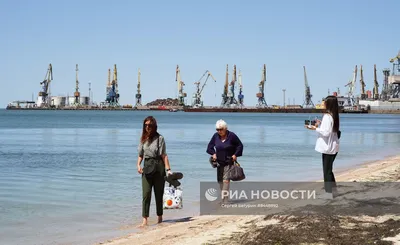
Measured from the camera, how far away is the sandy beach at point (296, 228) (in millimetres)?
6430

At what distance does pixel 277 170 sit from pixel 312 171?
1042 millimetres

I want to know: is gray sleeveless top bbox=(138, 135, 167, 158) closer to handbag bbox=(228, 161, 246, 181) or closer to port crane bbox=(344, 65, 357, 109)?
handbag bbox=(228, 161, 246, 181)

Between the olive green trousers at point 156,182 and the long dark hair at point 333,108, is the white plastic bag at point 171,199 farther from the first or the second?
the long dark hair at point 333,108

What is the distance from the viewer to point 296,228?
270 inches

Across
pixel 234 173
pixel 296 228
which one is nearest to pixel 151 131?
pixel 234 173

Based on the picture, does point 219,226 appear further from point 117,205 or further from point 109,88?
point 109,88

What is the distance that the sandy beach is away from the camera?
6.43 metres

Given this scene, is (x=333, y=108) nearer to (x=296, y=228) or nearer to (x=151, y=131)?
(x=296, y=228)

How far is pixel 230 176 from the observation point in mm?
9188

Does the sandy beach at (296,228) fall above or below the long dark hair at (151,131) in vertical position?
below

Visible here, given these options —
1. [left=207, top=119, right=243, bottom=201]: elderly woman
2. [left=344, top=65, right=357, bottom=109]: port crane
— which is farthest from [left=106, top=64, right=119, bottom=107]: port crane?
[left=207, top=119, right=243, bottom=201]: elderly woman

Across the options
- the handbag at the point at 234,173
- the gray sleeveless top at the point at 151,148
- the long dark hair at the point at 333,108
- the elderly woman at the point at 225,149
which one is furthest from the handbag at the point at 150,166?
the long dark hair at the point at 333,108

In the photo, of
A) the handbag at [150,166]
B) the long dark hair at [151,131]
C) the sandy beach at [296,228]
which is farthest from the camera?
the handbag at [150,166]

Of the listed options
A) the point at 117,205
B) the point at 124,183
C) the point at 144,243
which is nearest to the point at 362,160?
the point at 124,183
